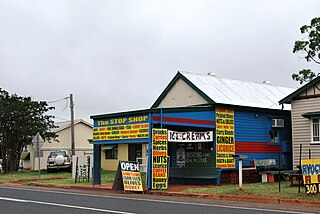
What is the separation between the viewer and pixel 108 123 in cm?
2273

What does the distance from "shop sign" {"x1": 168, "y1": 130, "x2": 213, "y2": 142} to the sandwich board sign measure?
2.09 meters

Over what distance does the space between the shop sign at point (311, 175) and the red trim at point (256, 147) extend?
700 cm

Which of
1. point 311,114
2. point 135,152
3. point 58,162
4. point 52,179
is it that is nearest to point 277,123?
point 311,114

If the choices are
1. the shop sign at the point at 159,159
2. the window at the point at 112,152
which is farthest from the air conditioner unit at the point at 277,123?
the window at the point at 112,152

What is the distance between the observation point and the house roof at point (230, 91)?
81.2 ft

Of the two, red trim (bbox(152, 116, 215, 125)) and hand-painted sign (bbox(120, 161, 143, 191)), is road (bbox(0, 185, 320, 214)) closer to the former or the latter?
hand-painted sign (bbox(120, 161, 143, 191))

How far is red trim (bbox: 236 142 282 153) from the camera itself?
937 inches

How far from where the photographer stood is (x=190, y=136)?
72.9 feet

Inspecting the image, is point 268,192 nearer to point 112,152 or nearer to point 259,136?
point 259,136

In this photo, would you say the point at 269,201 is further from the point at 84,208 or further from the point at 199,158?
the point at 199,158

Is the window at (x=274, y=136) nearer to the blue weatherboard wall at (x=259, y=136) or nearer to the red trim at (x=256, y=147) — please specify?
the blue weatherboard wall at (x=259, y=136)

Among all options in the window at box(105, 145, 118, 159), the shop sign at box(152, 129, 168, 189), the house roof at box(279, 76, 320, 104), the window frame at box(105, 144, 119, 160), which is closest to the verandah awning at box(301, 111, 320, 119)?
the house roof at box(279, 76, 320, 104)

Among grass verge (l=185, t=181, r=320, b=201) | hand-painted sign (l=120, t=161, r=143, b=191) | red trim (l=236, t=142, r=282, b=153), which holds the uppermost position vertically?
red trim (l=236, t=142, r=282, b=153)

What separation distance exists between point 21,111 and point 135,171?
69.4ft
